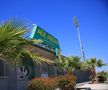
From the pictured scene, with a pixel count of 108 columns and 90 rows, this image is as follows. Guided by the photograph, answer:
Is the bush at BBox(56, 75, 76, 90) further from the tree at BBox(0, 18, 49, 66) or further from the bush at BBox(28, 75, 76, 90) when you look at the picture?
the tree at BBox(0, 18, 49, 66)

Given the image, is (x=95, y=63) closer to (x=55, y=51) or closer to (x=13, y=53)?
(x=55, y=51)

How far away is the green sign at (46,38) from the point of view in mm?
22812

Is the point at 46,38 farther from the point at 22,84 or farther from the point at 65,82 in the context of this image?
the point at 22,84

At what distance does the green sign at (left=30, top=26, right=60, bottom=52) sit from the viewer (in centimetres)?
2281

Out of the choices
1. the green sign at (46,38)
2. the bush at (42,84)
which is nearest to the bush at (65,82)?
the bush at (42,84)

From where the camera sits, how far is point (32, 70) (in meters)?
22.5

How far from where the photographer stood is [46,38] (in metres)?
25.6

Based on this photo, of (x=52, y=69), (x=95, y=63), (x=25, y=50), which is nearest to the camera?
(x=25, y=50)

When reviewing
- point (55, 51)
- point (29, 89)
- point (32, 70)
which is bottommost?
point (29, 89)

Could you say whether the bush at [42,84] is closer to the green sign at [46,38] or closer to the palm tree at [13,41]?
the green sign at [46,38]

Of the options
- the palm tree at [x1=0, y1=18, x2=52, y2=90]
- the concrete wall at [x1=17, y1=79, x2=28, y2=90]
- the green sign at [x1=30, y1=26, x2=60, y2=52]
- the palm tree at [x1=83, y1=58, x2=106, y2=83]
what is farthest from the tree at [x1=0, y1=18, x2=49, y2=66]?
the palm tree at [x1=83, y1=58, x2=106, y2=83]

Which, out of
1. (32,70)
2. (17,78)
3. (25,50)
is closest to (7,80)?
(17,78)

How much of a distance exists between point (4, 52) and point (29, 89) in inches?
375

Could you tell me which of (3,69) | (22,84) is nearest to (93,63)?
(22,84)
